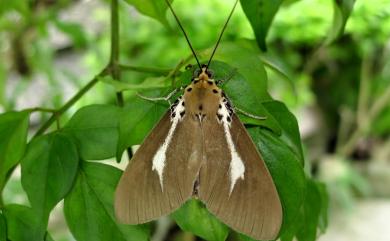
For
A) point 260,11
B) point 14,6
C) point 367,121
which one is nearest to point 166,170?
point 260,11

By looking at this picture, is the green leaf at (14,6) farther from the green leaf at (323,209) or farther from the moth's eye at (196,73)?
the green leaf at (323,209)

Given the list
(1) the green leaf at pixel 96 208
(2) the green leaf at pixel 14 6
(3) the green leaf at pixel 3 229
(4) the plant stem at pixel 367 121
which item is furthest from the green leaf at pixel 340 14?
(4) the plant stem at pixel 367 121

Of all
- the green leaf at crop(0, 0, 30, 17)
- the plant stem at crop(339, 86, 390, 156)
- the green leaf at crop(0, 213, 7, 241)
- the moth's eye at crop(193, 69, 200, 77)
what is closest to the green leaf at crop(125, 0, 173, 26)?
the moth's eye at crop(193, 69, 200, 77)

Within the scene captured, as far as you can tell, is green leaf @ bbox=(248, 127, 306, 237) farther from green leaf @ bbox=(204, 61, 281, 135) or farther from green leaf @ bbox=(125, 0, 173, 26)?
green leaf @ bbox=(125, 0, 173, 26)

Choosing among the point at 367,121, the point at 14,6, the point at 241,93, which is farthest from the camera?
the point at 367,121

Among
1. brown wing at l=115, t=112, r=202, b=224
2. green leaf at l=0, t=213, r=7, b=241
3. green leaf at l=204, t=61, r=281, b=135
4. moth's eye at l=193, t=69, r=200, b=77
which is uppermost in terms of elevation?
moth's eye at l=193, t=69, r=200, b=77

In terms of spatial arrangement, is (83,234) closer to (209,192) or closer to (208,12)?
(209,192)

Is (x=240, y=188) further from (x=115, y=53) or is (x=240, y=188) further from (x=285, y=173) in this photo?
(x=115, y=53)
